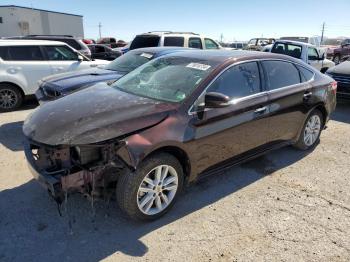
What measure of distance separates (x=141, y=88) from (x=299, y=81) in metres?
2.44

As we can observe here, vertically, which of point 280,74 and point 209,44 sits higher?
point 209,44

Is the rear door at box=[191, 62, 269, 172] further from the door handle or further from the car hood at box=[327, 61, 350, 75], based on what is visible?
the car hood at box=[327, 61, 350, 75]

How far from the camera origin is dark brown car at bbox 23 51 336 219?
3154 millimetres

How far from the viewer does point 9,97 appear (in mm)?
8031

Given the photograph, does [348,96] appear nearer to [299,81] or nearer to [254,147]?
[299,81]

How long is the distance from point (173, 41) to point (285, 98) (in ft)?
25.1

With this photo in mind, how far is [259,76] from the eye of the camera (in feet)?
14.6

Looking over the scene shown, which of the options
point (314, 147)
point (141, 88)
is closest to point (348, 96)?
point (314, 147)

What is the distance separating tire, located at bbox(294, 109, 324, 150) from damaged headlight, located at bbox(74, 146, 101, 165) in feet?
11.3

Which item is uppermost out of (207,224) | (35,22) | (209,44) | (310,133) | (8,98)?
(35,22)

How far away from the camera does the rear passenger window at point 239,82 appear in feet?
13.0

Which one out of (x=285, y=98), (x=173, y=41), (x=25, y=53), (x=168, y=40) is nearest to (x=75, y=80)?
(x=25, y=53)

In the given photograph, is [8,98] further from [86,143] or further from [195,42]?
[195,42]

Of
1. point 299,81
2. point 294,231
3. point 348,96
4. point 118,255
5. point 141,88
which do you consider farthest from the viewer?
point 348,96
